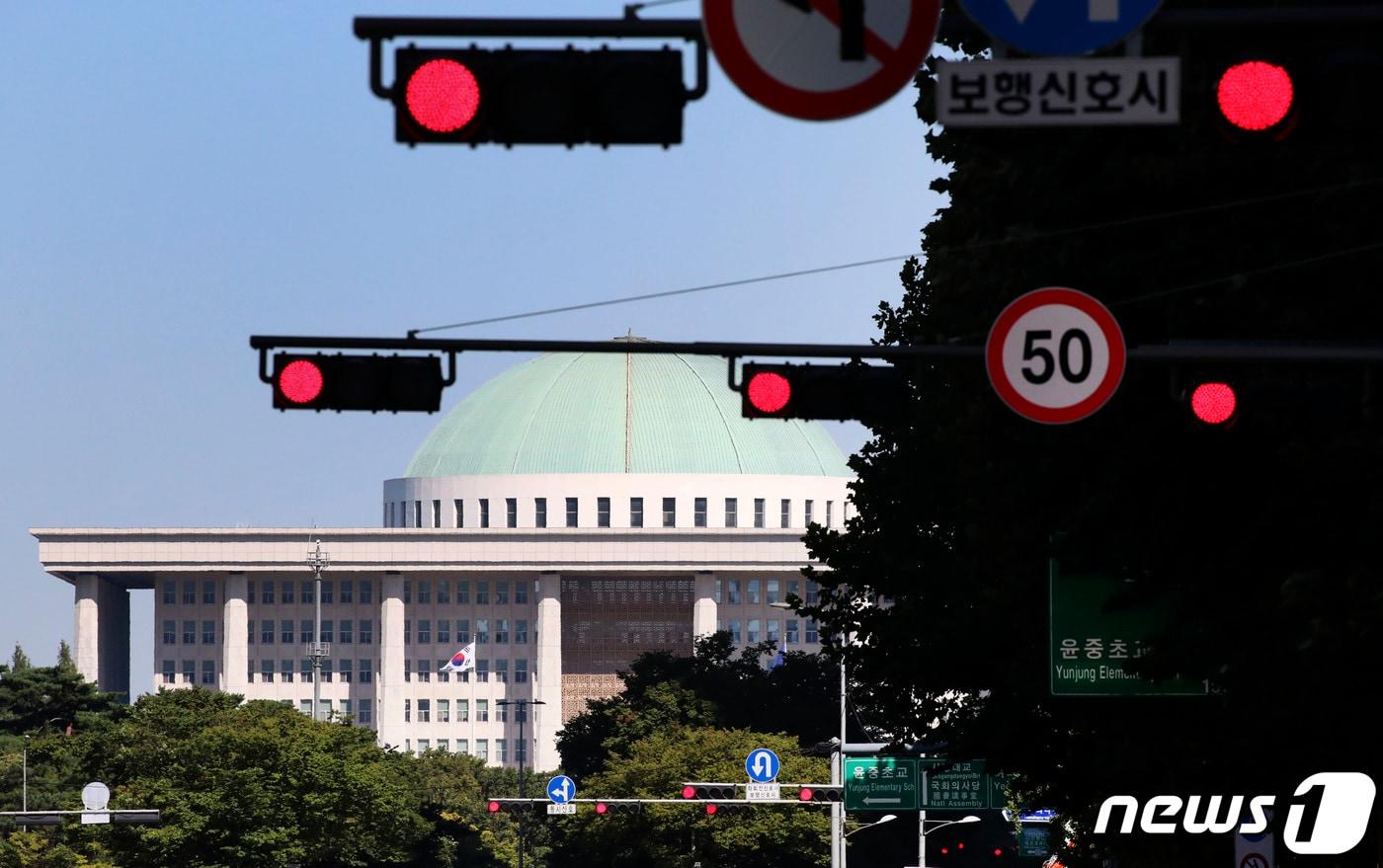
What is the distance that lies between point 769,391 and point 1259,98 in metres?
7.77

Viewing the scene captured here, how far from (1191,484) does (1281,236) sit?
2.73 m

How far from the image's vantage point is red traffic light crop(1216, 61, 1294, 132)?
12.6 m

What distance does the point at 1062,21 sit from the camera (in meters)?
11.3

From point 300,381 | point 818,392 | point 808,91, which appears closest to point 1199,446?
point 818,392

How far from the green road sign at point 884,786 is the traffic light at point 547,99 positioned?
183 ft

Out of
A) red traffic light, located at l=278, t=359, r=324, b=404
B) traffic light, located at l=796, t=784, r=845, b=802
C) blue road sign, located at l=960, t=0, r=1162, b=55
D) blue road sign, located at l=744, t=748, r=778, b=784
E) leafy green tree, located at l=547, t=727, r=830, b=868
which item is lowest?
leafy green tree, located at l=547, t=727, r=830, b=868

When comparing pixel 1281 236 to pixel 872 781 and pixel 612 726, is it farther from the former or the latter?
pixel 612 726

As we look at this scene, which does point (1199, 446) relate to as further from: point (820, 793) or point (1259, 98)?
point (820, 793)

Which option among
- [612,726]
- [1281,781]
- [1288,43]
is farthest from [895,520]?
[612,726]

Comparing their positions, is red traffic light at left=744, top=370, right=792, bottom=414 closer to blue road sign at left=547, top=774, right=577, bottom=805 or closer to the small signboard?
the small signboard

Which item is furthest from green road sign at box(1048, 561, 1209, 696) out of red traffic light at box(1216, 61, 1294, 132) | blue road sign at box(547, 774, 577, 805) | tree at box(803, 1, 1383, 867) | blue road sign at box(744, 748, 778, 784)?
blue road sign at box(547, 774, 577, 805)

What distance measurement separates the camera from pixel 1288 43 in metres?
13.0

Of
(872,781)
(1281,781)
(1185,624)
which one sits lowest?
(872,781)

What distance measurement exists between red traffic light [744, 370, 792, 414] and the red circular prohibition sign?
28.4 feet
